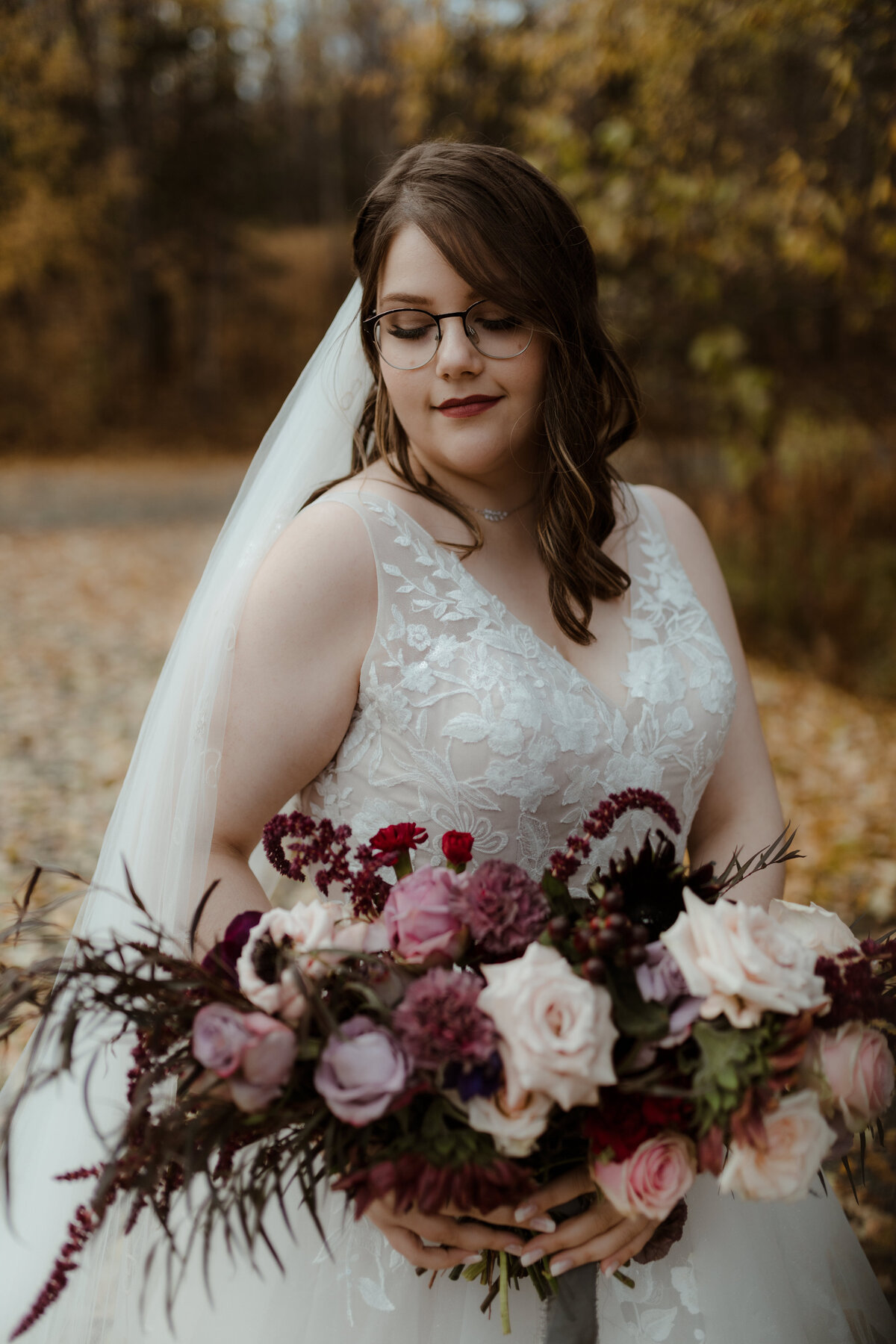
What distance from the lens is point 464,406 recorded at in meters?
1.98

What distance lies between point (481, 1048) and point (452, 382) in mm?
1258

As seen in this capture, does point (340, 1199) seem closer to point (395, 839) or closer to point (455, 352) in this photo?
point (395, 839)

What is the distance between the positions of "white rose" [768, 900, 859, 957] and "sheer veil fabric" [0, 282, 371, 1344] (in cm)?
98

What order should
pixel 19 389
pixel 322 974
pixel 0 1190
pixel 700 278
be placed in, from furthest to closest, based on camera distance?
pixel 19 389, pixel 700 278, pixel 0 1190, pixel 322 974

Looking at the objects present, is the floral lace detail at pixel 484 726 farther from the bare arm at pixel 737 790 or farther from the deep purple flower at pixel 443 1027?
the deep purple flower at pixel 443 1027

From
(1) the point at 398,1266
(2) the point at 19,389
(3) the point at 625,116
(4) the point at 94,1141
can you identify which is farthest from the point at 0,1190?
(2) the point at 19,389

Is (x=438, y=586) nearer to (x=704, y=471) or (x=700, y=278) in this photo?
(x=700, y=278)

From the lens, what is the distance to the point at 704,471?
9445mm

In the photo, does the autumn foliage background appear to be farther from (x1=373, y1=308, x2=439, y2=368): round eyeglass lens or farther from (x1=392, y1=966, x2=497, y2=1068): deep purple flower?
(x1=392, y1=966, x2=497, y2=1068): deep purple flower

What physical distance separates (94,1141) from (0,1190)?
30cm

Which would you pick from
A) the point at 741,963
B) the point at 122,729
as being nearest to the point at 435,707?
the point at 741,963

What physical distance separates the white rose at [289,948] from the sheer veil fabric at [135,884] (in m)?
0.61

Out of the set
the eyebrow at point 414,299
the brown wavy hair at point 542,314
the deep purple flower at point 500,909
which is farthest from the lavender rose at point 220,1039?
the eyebrow at point 414,299

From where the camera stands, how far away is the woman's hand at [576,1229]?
1.34 m
